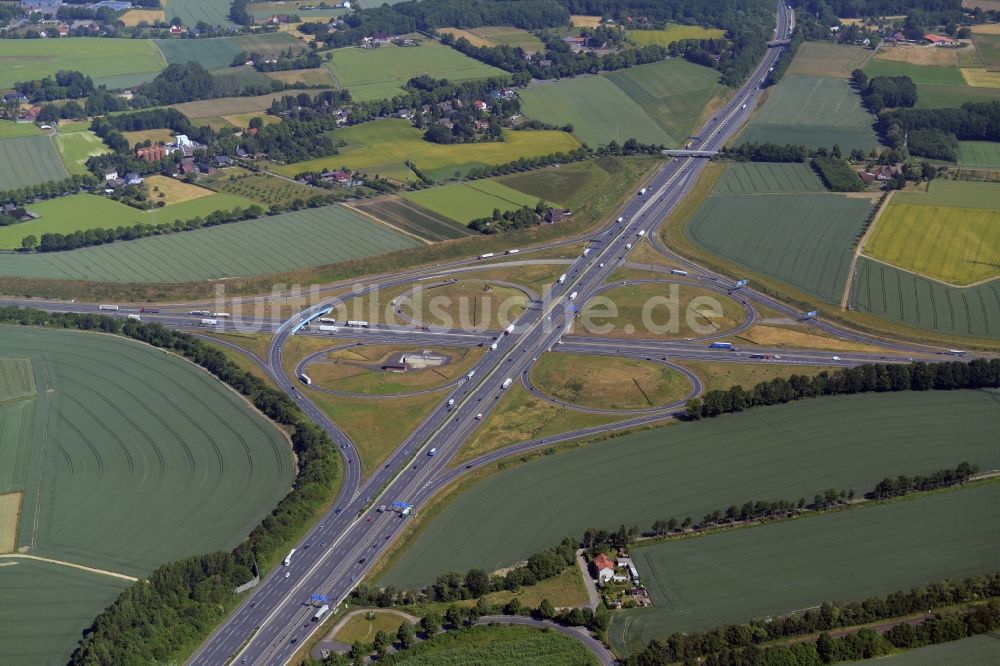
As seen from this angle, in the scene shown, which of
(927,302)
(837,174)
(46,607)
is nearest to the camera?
(46,607)

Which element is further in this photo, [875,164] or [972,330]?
[875,164]

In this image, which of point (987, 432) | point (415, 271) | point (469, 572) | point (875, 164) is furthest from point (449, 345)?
point (875, 164)

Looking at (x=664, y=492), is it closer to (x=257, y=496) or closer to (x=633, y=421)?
(x=633, y=421)

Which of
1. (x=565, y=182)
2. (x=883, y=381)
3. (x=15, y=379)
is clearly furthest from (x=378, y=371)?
(x=565, y=182)

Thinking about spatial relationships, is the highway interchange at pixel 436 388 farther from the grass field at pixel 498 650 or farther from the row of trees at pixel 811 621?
the row of trees at pixel 811 621

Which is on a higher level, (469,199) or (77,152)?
(77,152)

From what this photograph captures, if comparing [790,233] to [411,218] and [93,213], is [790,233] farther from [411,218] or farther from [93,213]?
[93,213]

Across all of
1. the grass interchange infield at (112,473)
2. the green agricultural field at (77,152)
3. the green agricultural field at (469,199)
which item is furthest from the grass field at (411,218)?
the green agricultural field at (77,152)
